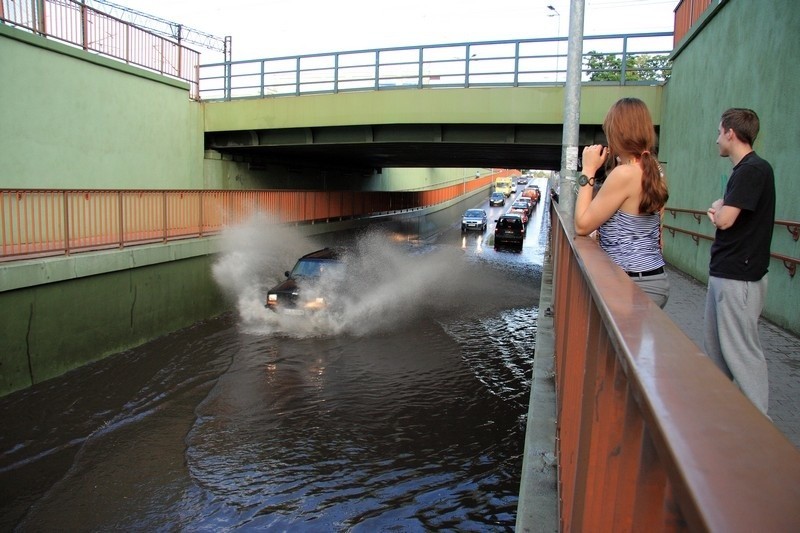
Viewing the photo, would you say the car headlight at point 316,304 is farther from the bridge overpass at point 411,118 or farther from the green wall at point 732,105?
the bridge overpass at point 411,118

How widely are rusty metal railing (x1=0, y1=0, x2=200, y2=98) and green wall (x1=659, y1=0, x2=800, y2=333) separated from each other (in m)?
15.6

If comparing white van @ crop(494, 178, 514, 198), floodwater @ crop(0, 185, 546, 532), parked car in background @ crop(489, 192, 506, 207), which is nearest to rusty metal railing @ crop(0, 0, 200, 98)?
floodwater @ crop(0, 185, 546, 532)

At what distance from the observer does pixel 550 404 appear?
5.37m

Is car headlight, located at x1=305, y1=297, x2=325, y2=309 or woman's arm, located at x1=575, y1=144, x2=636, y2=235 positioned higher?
woman's arm, located at x1=575, y1=144, x2=636, y2=235

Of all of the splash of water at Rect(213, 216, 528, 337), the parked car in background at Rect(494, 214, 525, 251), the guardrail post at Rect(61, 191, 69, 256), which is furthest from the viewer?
the parked car in background at Rect(494, 214, 525, 251)

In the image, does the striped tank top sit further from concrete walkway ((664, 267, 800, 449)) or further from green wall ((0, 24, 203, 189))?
green wall ((0, 24, 203, 189))

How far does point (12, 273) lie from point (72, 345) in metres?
1.98

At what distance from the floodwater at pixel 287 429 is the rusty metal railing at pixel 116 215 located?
2468 mm

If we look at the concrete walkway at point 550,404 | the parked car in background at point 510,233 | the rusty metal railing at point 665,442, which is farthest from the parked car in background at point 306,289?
the parked car in background at point 510,233

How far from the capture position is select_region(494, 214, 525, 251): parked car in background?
33406 millimetres

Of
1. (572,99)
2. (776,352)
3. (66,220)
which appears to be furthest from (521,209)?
(776,352)

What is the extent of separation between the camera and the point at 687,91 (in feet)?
48.1

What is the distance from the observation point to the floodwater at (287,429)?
6703 millimetres

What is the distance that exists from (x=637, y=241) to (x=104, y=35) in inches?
730
